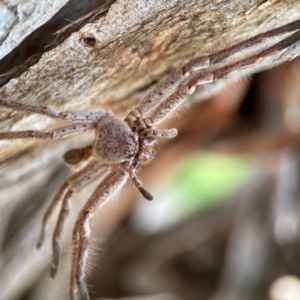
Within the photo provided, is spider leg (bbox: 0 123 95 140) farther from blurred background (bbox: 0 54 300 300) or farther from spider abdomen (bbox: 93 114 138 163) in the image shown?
blurred background (bbox: 0 54 300 300)

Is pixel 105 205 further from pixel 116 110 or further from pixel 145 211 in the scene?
pixel 145 211

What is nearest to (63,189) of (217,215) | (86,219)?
(86,219)

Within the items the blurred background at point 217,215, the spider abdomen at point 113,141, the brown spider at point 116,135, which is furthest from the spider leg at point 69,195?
the blurred background at point 217,215

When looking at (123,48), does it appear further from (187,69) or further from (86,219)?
(86,219)

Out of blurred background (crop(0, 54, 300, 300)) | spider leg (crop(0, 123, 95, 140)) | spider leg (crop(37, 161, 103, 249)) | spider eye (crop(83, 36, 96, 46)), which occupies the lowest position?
blurred background (crop(0, 54, 300, 300))

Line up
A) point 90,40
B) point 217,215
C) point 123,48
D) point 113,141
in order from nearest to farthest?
point 90,40
point 123,48
point 113,141
point 217,215

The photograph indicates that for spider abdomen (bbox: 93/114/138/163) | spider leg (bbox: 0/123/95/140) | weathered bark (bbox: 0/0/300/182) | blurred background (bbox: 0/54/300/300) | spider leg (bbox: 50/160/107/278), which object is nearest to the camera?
weathered bark (bbox: 0/0/300/182)

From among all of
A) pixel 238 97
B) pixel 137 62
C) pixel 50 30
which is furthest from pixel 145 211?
pixel 50 30

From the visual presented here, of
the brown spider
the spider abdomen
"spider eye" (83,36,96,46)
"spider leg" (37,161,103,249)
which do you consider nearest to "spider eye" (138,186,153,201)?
the brown spider
